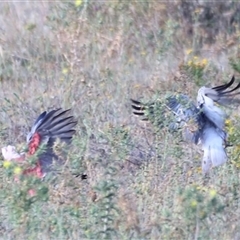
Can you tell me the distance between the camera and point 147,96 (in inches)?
285

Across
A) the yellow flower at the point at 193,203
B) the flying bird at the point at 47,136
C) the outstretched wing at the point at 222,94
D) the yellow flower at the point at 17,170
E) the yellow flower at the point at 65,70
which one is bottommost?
the yellow flower at the point at 193,203

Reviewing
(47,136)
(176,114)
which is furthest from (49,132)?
(176,114)

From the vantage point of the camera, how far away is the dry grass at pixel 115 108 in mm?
4543

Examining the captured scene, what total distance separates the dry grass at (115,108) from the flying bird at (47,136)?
0.45 feet

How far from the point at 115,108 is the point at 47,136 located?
1.37 m

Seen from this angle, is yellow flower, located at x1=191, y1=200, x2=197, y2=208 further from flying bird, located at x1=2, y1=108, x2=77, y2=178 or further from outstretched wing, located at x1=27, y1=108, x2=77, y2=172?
outstretched wing, located at x1=27, y1=108, x2=77, y2=172

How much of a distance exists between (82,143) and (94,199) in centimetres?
71

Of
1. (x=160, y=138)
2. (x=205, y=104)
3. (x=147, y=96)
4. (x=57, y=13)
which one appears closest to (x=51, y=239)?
(x=160, y=138)

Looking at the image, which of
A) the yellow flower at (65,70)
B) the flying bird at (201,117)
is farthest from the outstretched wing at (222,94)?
the yellow flower at (65,70)

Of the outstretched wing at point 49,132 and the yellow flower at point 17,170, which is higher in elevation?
the outstretched wing at point 49,132

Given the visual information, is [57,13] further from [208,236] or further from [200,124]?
[208,236]

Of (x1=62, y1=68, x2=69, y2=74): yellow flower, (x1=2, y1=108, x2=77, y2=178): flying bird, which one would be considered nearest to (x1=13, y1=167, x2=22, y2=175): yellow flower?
(x1=2, y1=108, x2=77, y2=178): flying bird

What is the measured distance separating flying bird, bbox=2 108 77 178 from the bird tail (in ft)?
2.65

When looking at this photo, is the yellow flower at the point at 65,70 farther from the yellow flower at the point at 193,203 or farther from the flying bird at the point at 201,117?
the yellow flower at the point at 193,203
